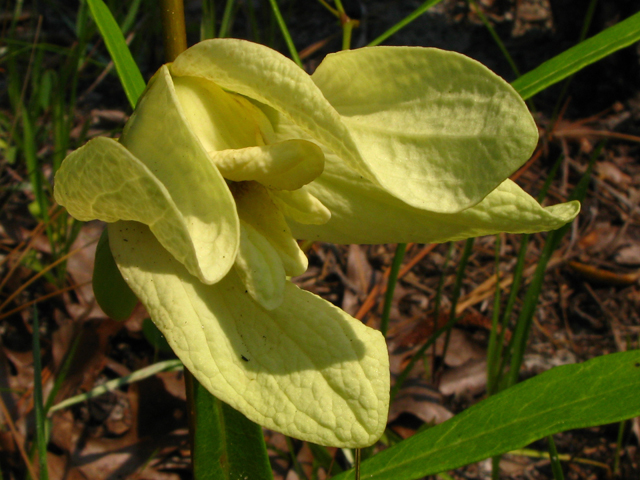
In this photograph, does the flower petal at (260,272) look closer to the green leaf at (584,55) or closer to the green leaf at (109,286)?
the green leaf at (109,286)

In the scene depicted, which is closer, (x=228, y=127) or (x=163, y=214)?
(x=163, y=214)

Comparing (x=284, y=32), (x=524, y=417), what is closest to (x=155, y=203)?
(x=524, y=417)

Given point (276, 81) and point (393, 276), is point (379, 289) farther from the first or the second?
point (276, 81)

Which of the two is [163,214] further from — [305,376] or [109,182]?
[305,376]

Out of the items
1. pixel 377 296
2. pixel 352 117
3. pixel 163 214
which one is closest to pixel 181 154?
pixel 163 214

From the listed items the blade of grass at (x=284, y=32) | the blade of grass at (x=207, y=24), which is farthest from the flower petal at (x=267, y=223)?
the blade of grass at (x=207, y=24)
